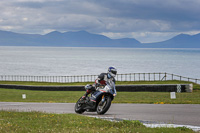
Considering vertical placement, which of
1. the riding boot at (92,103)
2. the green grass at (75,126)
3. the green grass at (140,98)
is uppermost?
the riding boot at (92,103)

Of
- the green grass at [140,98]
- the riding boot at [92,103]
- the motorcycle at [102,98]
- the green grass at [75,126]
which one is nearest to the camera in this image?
the green grass at [75,126]

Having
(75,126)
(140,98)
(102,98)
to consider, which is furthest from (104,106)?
(140,98)

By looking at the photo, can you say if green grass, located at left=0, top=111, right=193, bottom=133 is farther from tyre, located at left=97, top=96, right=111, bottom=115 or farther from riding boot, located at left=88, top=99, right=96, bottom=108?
riding boot, located at left=88, top=99, right=96, bottom=108

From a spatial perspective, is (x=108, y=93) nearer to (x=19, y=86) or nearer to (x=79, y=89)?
(x=79, y=89)

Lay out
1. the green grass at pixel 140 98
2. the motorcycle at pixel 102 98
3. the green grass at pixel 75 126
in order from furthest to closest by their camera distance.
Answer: the green grass at pixel 140 98 < the motorcycle at pixel 102 98 < the green grass at pixel 75 126

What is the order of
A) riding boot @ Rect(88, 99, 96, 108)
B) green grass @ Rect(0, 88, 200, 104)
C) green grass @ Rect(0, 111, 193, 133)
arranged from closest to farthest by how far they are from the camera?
green grass @ Rect(0, 111, 193, 133), riding boot @ Rect(88, 99, 96, 108), green grass @ Rect(0, 88, 200, 104)

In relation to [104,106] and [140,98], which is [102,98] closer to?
[104,106]

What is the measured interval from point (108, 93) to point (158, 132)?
14.4ft

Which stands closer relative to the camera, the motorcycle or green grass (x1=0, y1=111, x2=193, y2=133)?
green grass (x1=0, y1=111, x2=193, y2=133)

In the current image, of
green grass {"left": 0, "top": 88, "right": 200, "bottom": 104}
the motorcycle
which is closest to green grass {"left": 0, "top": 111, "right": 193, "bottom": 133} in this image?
the motorcycle

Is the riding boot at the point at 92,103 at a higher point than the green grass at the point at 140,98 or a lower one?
higher

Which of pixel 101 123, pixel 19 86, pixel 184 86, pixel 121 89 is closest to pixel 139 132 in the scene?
pixel 101 123

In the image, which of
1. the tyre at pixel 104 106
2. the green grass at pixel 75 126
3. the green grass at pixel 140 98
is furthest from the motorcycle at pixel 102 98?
the green grass at pixel 140 98

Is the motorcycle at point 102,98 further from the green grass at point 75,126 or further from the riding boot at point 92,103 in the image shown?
the green grass at point 75,126
